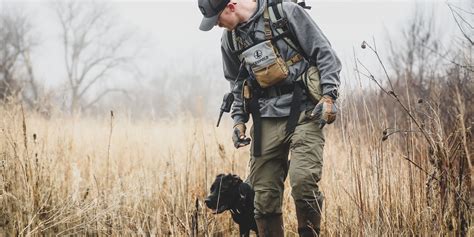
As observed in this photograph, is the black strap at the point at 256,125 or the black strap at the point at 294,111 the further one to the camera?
the black strap at the point at 256,125

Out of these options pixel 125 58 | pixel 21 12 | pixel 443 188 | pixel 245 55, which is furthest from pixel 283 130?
pixel 125 58

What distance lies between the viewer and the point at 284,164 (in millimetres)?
2938

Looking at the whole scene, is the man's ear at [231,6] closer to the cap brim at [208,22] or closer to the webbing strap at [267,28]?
the cap brim at [208,22]

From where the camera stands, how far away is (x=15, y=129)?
3717 millimetres

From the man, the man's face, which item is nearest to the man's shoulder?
the man

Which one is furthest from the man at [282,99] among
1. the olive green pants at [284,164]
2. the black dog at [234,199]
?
the black dog at [234,199]

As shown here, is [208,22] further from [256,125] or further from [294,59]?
[256,125]

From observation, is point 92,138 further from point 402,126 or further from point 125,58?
point 125,58

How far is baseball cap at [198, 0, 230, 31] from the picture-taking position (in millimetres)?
2695

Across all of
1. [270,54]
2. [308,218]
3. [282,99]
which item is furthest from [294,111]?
[308,218]

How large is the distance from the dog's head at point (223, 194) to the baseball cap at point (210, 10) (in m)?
0.98

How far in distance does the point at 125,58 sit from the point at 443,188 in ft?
125

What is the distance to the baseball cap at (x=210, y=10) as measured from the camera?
2695 mm

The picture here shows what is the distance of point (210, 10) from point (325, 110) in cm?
91
